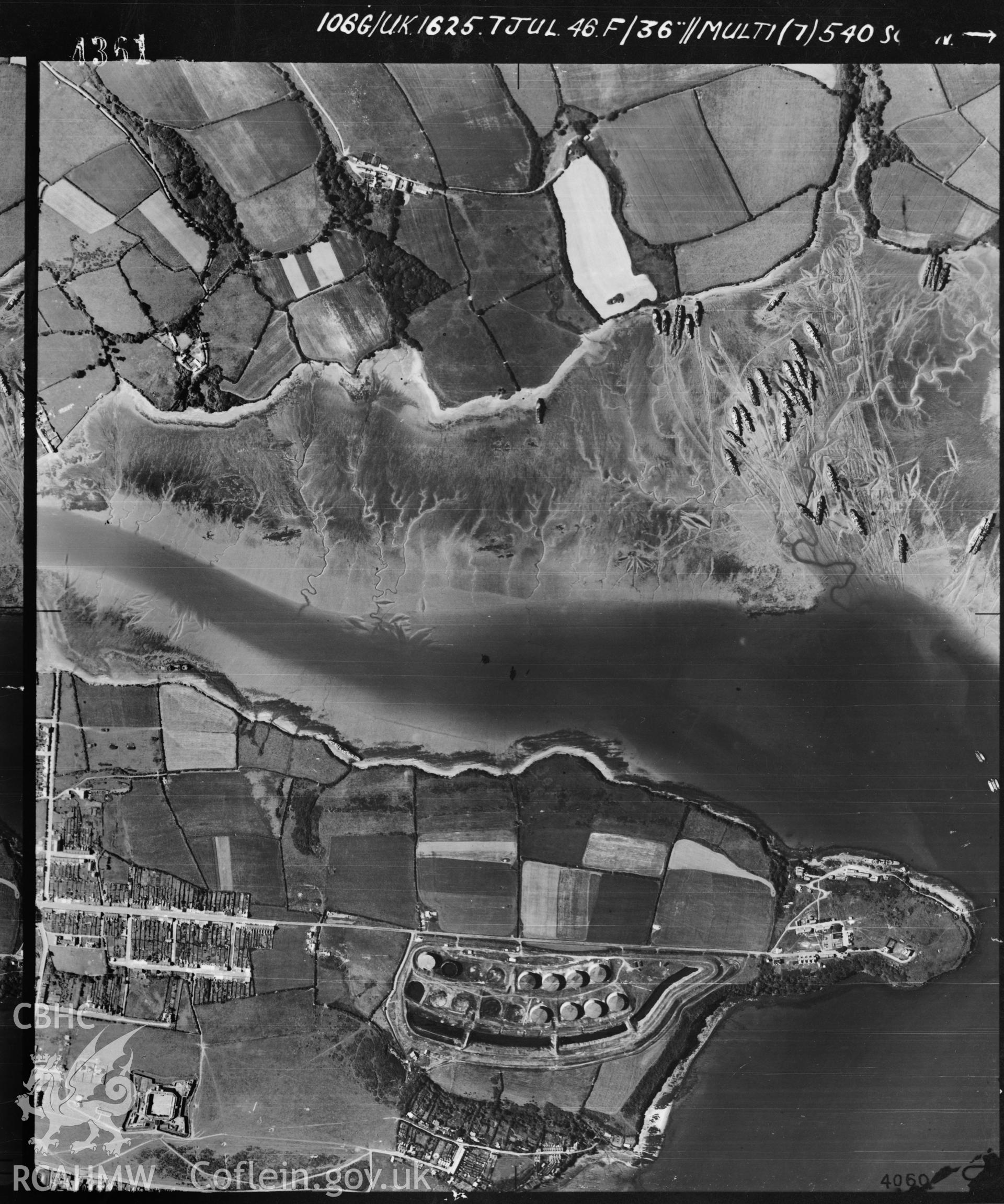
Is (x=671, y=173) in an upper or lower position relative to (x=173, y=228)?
upper

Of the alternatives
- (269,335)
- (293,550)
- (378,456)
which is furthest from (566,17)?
(293,550)

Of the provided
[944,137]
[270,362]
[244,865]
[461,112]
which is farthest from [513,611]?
[944,137]

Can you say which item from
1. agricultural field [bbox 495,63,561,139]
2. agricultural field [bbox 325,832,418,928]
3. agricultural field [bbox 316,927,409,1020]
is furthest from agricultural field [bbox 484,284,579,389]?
agricultural field [bbox 316,927,409,1020]

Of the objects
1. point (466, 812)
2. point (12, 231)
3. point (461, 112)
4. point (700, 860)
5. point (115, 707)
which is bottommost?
point (700, 860)

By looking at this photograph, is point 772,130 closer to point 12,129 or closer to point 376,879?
point 12,129

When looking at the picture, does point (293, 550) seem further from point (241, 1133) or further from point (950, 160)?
point (950, 160)

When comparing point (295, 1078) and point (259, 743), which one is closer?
point (295, 1078)

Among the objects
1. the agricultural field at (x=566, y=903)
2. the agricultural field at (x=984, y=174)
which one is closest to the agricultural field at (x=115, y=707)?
the agricultural field at (x=566, y=903)
